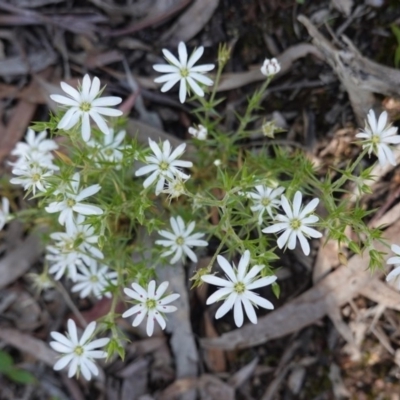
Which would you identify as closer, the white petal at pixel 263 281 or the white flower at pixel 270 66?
the white petal at pixel 263 281

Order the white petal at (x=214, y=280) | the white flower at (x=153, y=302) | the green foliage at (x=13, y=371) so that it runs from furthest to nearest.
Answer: the green foliage at (x=13, y=371), the white flower at (x=153, y=302), the white petal at (x=214, y=280)

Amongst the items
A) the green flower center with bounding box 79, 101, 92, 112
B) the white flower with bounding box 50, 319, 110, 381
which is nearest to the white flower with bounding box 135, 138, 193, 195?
the green flower center with bounding box 79, 101, 92, 112

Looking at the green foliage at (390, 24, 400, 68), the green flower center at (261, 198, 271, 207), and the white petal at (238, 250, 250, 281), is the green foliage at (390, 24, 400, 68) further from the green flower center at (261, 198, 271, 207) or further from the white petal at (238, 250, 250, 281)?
the white petal at (238, 250, 250, 281)

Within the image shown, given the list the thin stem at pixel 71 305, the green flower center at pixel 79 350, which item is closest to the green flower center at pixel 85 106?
the green flower center at pixel 79 350

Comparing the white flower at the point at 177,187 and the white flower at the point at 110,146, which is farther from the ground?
the white flower at the point at 110,146

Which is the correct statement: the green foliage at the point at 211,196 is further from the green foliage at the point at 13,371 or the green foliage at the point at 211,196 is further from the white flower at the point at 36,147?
the green foliage at the point at 13,371

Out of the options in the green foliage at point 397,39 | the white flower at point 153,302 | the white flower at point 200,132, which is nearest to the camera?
the white flower at point 153,302

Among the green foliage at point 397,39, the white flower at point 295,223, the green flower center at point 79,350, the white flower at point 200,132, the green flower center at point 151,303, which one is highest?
the green foliage at point 397,39

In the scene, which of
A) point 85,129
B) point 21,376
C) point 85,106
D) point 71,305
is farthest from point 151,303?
point 21,376
